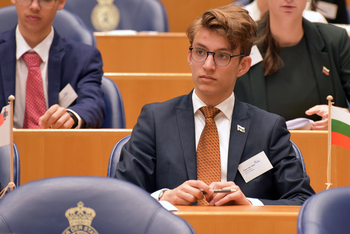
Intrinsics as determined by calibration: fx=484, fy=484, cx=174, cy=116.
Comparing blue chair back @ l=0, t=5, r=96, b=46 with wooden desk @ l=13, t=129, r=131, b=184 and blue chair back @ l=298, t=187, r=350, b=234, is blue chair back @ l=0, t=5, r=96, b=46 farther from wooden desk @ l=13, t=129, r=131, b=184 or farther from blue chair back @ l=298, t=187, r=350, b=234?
blue chair back @ l=298, t=187, r=350, b=234

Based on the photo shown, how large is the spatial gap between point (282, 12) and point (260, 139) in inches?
31.1

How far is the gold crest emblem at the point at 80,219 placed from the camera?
2.79 ft

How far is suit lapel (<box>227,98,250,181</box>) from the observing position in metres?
1.35

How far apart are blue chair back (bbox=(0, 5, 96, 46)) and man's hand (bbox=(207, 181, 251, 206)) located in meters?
1.41

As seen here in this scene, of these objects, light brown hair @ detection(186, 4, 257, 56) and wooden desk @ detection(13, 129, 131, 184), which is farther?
wooden desk @ detection(13, 129, 131, 184)

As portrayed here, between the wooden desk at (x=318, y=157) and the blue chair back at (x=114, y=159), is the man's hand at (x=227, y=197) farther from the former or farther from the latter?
the wooden desk at (x=318, y=157)

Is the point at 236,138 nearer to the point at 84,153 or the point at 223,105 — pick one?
the point at 223,105

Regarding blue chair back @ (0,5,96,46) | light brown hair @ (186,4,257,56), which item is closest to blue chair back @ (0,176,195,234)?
light brown hair @ (186,4,257,56)

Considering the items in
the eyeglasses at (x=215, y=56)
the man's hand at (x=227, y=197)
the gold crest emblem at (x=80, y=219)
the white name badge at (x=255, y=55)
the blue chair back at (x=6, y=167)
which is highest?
the eyeglasses at (x=215, y=56)

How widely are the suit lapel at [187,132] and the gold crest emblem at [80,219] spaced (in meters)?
0.50

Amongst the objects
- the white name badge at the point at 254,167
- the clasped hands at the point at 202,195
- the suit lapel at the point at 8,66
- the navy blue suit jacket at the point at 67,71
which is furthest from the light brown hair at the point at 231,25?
the suit lapel at the point at 8,66

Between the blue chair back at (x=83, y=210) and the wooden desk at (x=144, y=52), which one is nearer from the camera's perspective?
the blue chair back at (x=83, y=210)

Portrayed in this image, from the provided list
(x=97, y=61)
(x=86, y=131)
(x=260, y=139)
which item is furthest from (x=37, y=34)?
(x=260, y=139)

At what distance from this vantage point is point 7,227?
84 centimetres
